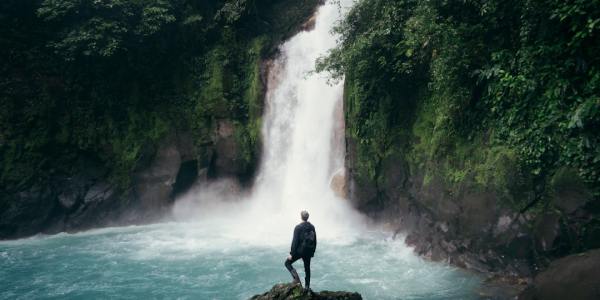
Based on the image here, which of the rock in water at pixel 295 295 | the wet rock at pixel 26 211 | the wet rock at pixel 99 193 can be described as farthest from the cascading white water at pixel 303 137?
the wet rock at pixel 26 211

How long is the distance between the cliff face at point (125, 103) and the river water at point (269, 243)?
85cm

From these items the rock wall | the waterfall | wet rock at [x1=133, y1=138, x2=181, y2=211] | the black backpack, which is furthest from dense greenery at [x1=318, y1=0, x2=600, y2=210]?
wet rock at [x1=133, y1=138, x2=181, y2=211]

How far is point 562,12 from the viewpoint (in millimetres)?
7691

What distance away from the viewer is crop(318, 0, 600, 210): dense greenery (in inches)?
319

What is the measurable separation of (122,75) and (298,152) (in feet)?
27.2

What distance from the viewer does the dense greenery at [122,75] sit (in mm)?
16578

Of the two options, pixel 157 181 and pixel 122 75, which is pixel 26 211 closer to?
pixel 157 181

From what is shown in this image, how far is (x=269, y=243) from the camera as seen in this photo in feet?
47.0

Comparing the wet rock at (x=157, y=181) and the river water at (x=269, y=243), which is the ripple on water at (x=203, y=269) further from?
the wet rock at (x=157, y=181)

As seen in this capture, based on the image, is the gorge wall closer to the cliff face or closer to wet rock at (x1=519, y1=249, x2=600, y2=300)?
wet rock at (x1=519, y1=249, x2=600, y2=300)

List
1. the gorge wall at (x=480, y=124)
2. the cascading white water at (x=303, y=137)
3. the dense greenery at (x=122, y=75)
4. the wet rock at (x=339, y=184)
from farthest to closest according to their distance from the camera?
1. the cascading white water at (x=303, y=137)
2. the dense greenery at (x=122, y=75)
3. the wet rock at (x=339, y=184)
4. the gorge wall at (x=480, y=124)

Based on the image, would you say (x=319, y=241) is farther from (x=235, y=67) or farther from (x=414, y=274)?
(x=235, y=67)

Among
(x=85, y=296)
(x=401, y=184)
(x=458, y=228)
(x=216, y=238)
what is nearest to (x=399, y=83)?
(x=401, y=184)

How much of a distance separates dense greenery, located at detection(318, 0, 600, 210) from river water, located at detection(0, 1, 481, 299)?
2301 mm
